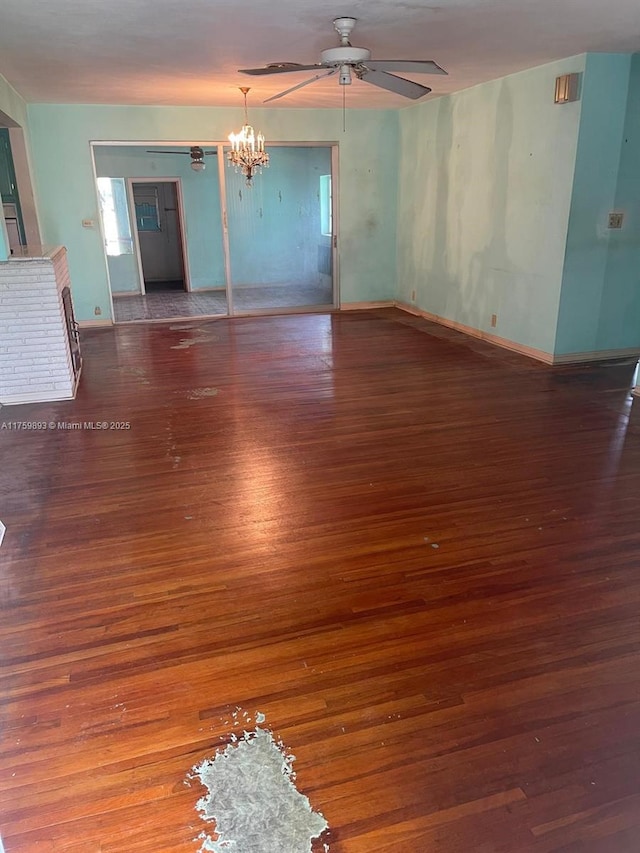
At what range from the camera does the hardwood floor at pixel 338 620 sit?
165 centimetres

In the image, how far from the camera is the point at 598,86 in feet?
16.5

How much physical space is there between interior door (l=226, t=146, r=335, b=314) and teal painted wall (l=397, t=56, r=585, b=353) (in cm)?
117

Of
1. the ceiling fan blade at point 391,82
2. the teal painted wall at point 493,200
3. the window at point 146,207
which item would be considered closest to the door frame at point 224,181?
the teal painted wall at point 493,200

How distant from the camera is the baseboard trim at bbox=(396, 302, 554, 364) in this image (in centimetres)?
596

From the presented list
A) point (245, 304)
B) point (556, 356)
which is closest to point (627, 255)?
point (556, 356)

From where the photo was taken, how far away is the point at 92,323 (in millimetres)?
7977

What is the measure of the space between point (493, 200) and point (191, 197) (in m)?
5.97

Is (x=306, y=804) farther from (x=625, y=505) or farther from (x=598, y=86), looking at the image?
(x=598, y=86)

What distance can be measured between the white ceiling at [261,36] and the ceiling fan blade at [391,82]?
337 millimetres

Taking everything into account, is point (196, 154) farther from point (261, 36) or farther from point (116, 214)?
point (261, 36)

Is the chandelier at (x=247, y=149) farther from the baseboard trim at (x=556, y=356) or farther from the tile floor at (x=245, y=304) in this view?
the baseboard trim at (x=556, y=356)

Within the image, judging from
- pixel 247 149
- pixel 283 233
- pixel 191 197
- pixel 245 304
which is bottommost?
pixel 245 304

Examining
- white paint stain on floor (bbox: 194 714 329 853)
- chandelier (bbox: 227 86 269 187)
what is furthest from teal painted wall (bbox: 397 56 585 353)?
white paint stain on floor (bbox: 194 714 329 853)

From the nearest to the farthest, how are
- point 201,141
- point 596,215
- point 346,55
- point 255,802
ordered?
point 255,802
point 346,55
point 596,215
point 201,141
